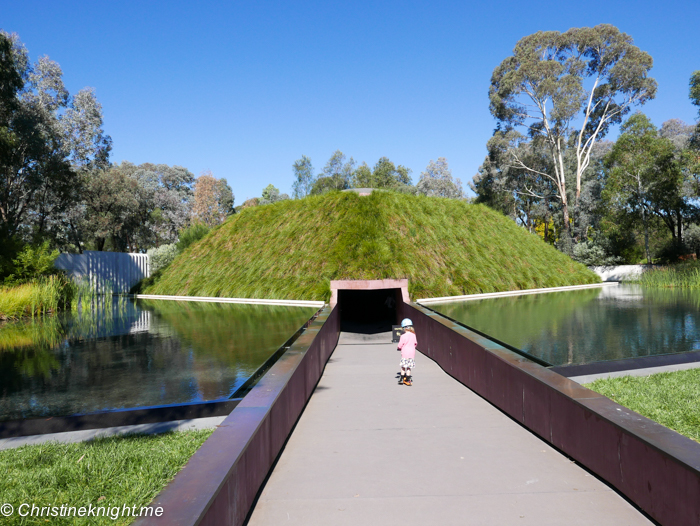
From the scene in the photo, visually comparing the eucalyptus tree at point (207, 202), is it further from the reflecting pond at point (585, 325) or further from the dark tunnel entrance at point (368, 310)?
the reflecting pond at point (585, 325)

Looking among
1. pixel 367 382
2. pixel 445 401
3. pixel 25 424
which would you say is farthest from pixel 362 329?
pixel 25 424

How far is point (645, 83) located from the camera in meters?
42.1

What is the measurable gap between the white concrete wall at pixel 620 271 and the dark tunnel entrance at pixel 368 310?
69.5 ft

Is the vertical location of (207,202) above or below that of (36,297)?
above

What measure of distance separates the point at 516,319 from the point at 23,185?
32585 millimetres

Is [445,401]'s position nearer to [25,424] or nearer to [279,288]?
[25,424]

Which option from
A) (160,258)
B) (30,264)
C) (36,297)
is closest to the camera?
(36,297)

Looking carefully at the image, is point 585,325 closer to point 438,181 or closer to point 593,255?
point 593,255

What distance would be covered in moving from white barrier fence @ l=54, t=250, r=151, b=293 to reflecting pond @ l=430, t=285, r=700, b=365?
22.9 metres

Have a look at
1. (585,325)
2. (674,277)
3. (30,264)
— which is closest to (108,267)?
(30,264)

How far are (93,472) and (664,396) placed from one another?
655 cm

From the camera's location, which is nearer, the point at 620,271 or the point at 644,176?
the point at 644,176

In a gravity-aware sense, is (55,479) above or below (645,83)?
below

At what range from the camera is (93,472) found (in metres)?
4.02
